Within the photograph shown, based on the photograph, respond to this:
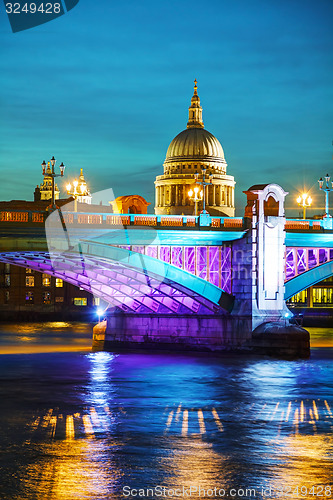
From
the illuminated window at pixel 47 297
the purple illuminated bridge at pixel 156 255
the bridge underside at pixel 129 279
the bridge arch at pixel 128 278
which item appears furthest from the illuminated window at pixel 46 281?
the purple illuminated bridge at pixel 156 255

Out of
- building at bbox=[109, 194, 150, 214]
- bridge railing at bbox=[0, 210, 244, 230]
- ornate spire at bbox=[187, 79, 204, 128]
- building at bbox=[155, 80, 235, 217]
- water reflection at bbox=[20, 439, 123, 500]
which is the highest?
ornate spire at bbox=[187, 79, 204, 128]

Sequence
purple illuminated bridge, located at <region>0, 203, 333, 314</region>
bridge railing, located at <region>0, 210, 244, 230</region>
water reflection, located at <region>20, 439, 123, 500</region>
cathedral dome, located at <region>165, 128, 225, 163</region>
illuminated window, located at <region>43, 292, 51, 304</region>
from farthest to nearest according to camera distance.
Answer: cathedral dome, located at <region>165, 128, 225, 163</region> → illuminated window, located at <region>43, 292, 51, 304</region> → purple illuminated bridge, located at <region>0, 203, 333, 314</region> → bridge railing, located at <region>0, 210, 244, 230</region> → water reflection, located at <region>20, 439, 123, 500</region>

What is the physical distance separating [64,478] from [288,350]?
90.0 feet

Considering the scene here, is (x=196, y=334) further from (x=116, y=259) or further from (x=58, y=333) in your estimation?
(x=58, y=333)

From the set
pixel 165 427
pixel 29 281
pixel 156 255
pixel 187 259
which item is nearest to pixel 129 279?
pixel 156 255

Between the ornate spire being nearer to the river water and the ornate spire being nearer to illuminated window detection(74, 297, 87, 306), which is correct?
illuminated window detection(74, 297, 87, 306)

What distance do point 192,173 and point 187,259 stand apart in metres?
83.3

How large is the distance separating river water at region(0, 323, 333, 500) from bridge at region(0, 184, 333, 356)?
3.11 m

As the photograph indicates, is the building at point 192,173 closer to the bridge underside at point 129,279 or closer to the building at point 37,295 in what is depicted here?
the building at point 37,295

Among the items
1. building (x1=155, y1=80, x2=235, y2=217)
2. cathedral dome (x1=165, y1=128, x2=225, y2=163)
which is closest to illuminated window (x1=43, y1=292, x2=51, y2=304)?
building (x1=155, y1=80, x2=235, y2=217)

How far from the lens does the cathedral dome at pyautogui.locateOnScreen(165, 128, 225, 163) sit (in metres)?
136

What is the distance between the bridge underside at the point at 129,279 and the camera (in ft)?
152

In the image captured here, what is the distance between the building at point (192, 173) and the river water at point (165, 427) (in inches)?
3135

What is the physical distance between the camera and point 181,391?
39.5 m
